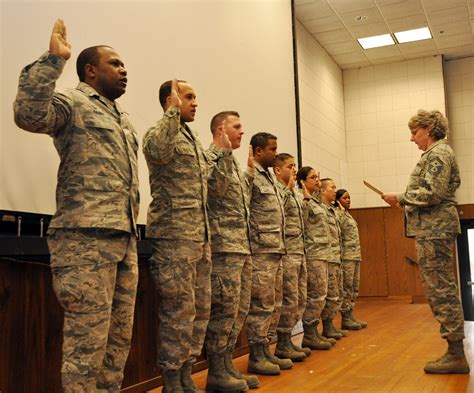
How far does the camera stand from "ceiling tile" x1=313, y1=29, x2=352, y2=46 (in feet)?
25.2

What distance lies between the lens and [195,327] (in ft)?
8.39

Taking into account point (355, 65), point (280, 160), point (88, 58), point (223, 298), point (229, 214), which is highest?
point (355, 65)

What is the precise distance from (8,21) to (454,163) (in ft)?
7.73

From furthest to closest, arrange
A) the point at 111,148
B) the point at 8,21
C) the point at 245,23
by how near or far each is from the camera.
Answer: the point at 245,23 → the point at 8,21 → the point at 111,148

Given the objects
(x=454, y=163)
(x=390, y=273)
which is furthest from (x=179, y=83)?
(x=390, y=273)

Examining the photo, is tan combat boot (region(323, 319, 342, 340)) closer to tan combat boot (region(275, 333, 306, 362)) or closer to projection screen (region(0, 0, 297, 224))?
tan combat boot (region(275, 333, 306, 362))

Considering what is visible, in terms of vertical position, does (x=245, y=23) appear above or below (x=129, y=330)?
above

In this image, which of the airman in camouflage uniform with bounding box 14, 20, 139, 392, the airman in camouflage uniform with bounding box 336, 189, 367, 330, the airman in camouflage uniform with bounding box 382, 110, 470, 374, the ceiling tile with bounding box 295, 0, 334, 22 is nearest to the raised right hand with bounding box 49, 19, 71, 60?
the airman in camouflage uniform with bounding box 14, 20, 139, 392

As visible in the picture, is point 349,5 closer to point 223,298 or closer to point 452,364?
point 452,364

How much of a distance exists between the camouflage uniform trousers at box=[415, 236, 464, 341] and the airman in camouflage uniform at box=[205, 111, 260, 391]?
38.9 inches

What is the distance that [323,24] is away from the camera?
7430mm

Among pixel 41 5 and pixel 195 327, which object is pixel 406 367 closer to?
pixel 195 327

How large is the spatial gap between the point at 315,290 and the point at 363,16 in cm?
435

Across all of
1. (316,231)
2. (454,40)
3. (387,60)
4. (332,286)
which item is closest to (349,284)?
(332,286)
